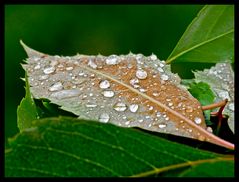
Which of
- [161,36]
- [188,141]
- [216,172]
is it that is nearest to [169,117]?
[188,141]

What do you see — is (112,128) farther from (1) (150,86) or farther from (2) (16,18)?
(2) (16,18)

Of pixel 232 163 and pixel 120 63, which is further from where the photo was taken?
pixel 120 63

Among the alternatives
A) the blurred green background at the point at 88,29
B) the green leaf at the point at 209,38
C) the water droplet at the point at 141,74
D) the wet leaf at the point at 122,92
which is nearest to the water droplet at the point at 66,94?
the wet leaf at the point at 122,92

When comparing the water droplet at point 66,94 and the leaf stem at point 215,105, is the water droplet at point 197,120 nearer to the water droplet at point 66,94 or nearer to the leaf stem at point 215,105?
the leaf stem at point 215,105

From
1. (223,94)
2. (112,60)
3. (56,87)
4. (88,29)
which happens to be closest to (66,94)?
(56,87)

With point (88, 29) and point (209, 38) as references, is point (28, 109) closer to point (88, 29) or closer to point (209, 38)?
point (209, 38)

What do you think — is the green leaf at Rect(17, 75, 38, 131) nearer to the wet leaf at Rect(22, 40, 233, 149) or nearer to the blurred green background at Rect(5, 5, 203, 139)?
the wet leaf at Rect(22, 40, 233, 149)
